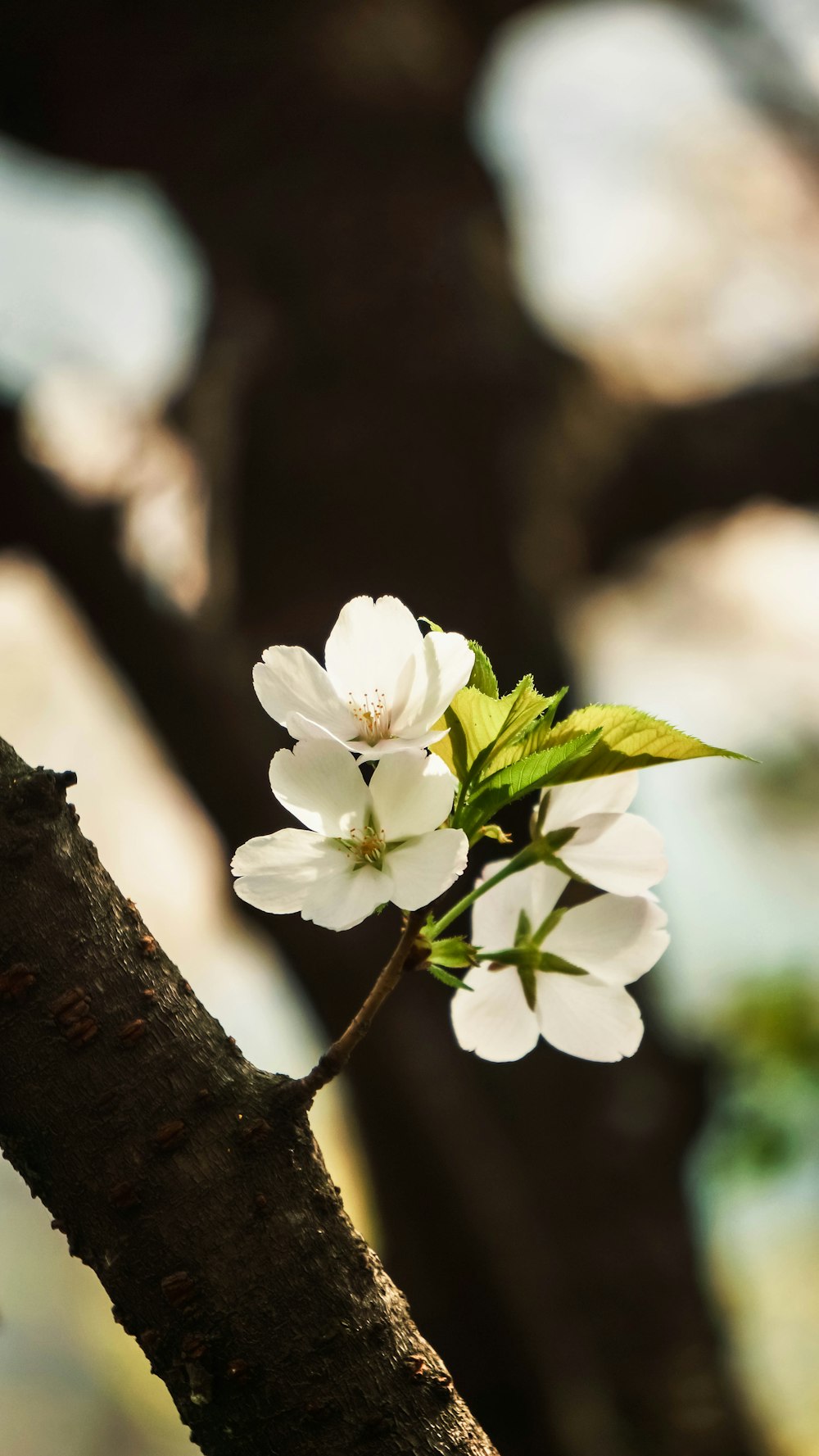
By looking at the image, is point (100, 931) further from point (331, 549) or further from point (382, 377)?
point (382, 377)

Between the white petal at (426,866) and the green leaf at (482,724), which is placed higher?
the green leaf at (482,724)

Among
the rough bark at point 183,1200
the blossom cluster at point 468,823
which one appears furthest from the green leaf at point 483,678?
the rough bark at point 183,1200

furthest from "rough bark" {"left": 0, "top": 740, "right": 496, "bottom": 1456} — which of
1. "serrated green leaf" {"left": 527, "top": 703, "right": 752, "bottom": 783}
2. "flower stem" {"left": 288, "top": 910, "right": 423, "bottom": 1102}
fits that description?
→ "serrated green leaf" {"left": 527, "top": 703, "right": 752, "bottom": 783}

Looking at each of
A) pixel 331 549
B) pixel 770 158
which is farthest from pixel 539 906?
pixel 770 158

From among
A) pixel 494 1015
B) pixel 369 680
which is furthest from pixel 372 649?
pixel 494 1015

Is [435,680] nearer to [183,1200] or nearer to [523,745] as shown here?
[523,745]

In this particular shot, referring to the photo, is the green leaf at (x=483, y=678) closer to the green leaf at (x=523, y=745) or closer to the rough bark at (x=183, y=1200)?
the green leaf at (x=523, y=745)

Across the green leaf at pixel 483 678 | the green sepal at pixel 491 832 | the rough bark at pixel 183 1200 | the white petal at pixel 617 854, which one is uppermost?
the green leaf at pixel 483 678
